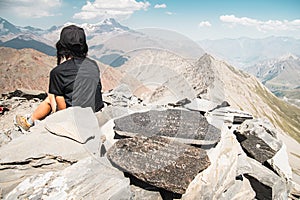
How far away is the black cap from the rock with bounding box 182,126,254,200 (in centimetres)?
544

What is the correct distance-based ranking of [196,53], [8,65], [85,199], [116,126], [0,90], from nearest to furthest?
[85,199]
[116,126]
[196,53]
[0,90]
[8,65]

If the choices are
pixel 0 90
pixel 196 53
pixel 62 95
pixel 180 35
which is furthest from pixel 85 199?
pixel 0 90

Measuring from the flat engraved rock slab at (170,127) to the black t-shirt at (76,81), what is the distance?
133 cm

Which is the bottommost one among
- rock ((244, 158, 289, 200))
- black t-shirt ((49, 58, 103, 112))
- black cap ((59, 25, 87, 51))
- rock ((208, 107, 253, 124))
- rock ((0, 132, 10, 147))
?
rock ((244, 158, 289, 200))

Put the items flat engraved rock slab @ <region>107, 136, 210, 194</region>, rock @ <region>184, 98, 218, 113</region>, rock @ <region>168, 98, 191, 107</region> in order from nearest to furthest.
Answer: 1. flat engraved rock slab @ <region>107, 136, 210, 194</region>
2. rock @ <region>184, 98, 218, 113</region>
3. rock @ <region>168, 98, 191, 107</region>

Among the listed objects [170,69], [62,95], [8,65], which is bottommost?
[8,65]

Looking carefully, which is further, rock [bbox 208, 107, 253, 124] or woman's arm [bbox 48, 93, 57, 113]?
rock [bbox 208, 107, 253, 124]

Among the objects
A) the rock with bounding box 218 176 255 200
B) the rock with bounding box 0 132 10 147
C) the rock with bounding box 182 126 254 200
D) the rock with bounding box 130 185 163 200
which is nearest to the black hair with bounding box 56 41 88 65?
the rock with bounding box 0 132 10 147

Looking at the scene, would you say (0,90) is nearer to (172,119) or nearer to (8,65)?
(8,65)

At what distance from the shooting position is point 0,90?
57312mm

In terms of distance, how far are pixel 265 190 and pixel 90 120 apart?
7.69 meters

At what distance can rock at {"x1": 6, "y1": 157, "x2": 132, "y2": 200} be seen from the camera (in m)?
5.71

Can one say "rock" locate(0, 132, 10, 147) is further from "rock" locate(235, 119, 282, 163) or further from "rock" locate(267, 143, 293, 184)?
"rock" locate(267, 143, 293, 184)

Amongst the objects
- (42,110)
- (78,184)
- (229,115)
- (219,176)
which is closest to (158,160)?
(78,184)
